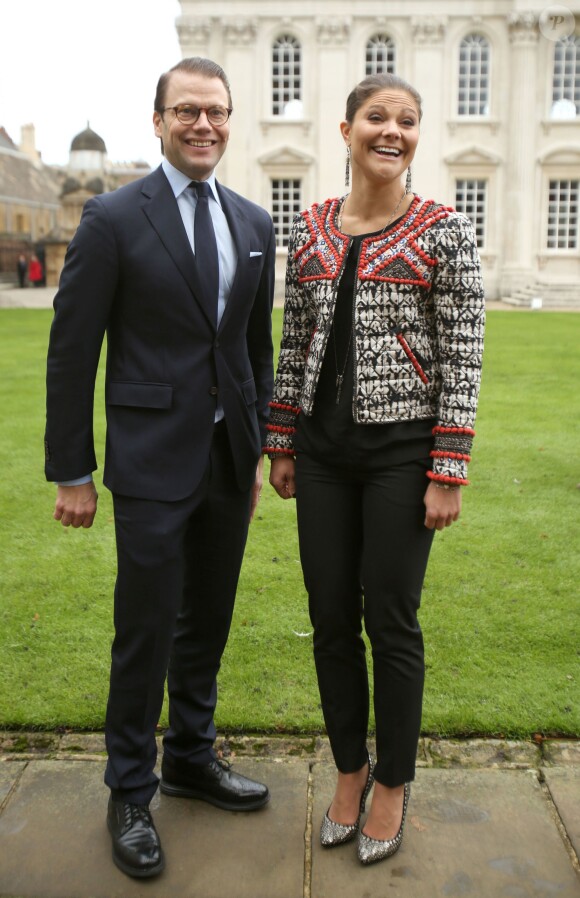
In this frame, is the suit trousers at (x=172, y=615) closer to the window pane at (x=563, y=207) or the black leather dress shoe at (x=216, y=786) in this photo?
the black leather dress shoe at (x=216, y=786)

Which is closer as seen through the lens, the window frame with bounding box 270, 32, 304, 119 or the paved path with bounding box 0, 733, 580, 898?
the paved path with bounding box 0, 733, 580, 898

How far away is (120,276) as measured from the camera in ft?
9.29

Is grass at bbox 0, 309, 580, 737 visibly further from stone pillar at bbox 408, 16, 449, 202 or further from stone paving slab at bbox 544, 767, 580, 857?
stone pillar at bbox 408, 16, 449, 202

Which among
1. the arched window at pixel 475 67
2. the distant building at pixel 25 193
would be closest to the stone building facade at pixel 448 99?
the arched window at pixel 475 67

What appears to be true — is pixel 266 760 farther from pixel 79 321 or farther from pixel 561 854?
pixel 79 321

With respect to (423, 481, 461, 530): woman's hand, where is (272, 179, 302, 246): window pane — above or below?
above

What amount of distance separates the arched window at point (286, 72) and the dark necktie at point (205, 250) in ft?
114

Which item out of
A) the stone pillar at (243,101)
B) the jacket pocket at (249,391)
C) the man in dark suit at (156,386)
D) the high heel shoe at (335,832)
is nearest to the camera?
the man in dark suit at (156,386)

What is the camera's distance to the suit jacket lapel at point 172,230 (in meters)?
2.84

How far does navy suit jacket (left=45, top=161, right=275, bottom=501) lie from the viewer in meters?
2.79

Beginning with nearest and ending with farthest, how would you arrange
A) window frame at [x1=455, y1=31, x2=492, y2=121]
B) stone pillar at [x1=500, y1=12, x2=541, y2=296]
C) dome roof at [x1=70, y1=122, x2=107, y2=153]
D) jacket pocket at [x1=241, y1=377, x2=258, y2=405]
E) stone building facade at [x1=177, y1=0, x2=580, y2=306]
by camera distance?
1. jacket pocket at [x1=241, y1=377, x2=258, y2=405]
2. stone pillar at [x1=500, y1=12, x2=541, y2=296]
3. stone building facade at [x1=177, y1=0, x2=580, y2=306]
4. window frame at [x1=455, y1=31, x2=492, y2=121]
5. dome roof at [x1=70, y1=122, x2=107, y2=153]

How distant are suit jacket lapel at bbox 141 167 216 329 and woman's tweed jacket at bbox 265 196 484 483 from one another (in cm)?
35

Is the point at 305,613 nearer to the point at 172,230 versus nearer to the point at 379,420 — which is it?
the point at 379,420

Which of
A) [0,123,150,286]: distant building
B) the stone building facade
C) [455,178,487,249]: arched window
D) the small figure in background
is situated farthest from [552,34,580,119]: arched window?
the small figure in background
